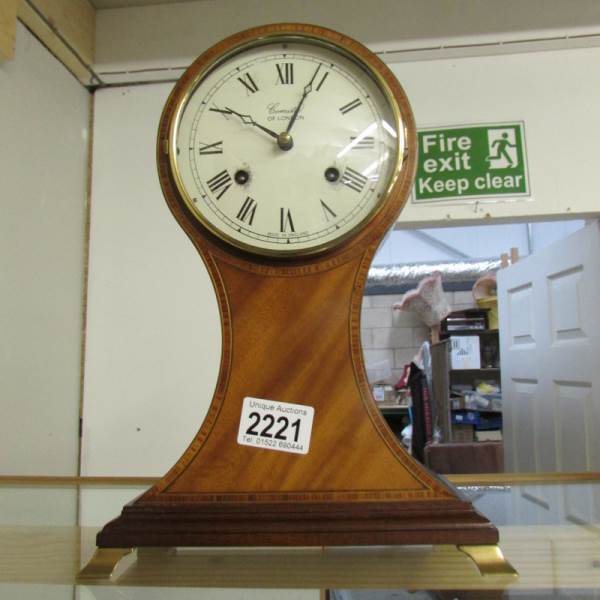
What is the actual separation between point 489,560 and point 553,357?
1.46 meters

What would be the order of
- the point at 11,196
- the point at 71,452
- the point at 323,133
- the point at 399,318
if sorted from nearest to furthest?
the point at 323,133, the point at 11,196, the point at 71,452, the point at 399,318

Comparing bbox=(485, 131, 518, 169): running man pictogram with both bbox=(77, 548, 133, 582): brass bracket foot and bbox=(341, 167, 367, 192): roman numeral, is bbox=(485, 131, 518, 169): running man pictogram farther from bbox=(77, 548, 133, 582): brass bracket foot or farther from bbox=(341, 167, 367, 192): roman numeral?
bbox=(77, 548, 133, 582): brass bracket foot

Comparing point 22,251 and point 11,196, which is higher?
Answer: point 11,196

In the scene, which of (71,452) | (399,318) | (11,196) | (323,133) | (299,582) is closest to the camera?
(299,582)

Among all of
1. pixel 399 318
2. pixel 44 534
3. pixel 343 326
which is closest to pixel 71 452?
pixel 44 534

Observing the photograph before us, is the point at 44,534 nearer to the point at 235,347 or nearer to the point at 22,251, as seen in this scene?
the point at 235,347

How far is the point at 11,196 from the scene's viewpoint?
1202mm

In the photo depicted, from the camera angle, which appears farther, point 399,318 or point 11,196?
point 399,318

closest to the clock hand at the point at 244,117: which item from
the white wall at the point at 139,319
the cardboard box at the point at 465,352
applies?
the white wall at the point at 139,319

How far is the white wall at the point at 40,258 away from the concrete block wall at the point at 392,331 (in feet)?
9.25

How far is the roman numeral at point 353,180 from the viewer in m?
0.60

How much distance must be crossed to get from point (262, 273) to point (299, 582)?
307 mm

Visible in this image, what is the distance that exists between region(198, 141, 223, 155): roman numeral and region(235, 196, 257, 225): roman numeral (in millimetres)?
66

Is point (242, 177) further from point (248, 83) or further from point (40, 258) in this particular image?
point (40, 258)
